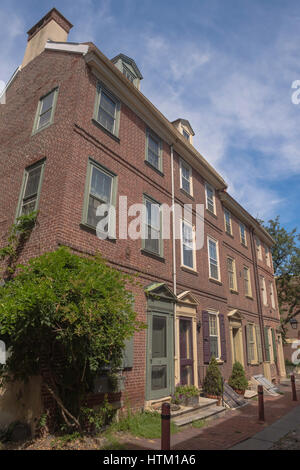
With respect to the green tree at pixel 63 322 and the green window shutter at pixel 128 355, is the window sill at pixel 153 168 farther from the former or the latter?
the green window shutter at pixel 128 355

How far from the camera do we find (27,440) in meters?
5.69

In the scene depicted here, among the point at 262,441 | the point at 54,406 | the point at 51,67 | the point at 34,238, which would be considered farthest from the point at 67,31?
the point at 262,441

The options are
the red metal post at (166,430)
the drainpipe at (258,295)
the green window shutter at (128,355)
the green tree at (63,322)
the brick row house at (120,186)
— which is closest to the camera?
the red metal post at (166,430)

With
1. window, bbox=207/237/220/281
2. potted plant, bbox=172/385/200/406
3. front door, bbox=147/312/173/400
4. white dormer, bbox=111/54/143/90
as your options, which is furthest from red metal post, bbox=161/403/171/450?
white dormer, bbox=111/54/143/90

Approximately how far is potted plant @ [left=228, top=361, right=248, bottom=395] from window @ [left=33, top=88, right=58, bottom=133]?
11.6 meters

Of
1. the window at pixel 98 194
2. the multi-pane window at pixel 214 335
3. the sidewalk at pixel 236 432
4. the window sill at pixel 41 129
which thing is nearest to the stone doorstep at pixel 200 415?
the sidewalk at pixel 236 432

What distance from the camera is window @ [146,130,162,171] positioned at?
37.2 feet

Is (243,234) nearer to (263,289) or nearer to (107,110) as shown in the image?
(263,289)

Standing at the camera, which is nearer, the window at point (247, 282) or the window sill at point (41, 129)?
the window sill at point (41, 129)

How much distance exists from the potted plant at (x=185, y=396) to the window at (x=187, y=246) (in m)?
4.37

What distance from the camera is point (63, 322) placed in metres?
5.24

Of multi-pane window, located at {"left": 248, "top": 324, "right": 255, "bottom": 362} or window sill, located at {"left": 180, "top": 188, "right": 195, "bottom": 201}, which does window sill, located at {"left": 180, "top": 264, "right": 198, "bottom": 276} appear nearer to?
window sill, located at {"left": 180, "top": 188, "right": 195, "bottom": 201}

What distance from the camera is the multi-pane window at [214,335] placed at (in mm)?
12141

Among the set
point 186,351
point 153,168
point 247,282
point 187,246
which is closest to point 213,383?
point 186,351
